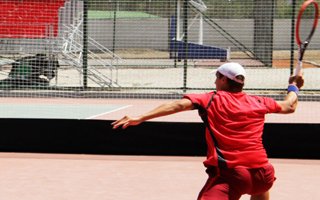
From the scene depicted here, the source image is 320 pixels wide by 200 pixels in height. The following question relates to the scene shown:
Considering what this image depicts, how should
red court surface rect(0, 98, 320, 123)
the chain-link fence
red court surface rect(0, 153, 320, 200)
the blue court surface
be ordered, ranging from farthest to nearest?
the chain-link fence
red court surface rect(0, 98, 320, 123)
the blue court surface
red court surface rect(0, 153, 320, 200)

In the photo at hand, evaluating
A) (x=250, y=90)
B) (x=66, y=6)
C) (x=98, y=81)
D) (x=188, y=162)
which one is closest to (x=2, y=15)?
(x=66, y=6)

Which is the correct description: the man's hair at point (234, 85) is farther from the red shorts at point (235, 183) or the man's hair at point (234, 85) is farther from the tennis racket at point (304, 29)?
the tennis racket at point (304, 29)

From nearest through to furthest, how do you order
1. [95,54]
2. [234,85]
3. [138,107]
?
[234,85] → [138,107] → [95,54]

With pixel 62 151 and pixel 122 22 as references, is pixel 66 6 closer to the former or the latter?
pixel 62 151

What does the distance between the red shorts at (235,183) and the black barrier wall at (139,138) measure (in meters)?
5.29

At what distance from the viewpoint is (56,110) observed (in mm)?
15523

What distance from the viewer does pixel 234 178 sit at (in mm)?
4727

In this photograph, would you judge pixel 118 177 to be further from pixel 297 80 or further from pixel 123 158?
pixel 297 80

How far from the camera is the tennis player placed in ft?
15.5

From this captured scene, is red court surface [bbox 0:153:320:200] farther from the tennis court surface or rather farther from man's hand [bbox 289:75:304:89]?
man's hand [bbox 289:75:304:89]

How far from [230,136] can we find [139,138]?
546 centimetres

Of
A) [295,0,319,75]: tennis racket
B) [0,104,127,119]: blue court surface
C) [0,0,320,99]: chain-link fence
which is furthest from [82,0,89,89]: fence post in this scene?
[295,0,319,75]: tennis racket

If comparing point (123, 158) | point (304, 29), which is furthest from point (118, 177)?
point (304, 29)

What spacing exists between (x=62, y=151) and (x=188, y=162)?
1677 millimetres
